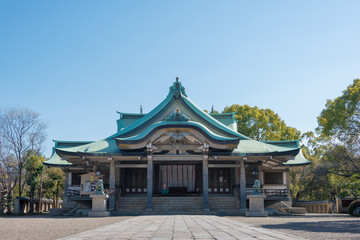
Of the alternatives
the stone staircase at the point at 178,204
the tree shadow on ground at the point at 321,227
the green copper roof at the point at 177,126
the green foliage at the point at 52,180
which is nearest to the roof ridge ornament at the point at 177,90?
the green copper roof at the point at 177,126

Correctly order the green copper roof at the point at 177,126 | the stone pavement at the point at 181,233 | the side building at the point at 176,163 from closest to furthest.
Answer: the stone pavement at the point at 181,233 < the green copper roof at the point at 177,126 < the side building at the point at 176,163

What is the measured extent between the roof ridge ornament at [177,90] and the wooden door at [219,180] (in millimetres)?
6343

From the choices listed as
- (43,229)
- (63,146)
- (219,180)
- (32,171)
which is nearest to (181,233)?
(43,229)

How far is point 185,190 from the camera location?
26172 mm

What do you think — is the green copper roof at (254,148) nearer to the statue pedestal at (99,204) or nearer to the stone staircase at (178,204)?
the stone staircase at (178,204)

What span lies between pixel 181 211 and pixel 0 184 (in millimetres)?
19898

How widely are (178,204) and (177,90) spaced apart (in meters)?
9.16

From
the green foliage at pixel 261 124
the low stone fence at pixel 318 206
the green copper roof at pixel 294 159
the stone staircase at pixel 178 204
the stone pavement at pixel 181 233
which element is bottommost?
the low stone fence at pixel 318 206

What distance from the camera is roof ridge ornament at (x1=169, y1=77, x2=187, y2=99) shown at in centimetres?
2653

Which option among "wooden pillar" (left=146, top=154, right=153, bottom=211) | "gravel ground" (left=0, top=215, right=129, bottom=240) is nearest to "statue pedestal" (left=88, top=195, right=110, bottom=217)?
"wooden pillar" (left=146, top=154, right=153, bottom=211)

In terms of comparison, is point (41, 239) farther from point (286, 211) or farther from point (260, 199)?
point (286, 211)

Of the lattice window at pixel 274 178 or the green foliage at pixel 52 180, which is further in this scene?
the green foliage at pixel 52 180

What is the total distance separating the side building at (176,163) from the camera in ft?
71.9

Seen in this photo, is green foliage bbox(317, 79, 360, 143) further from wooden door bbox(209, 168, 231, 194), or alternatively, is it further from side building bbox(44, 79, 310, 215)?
wooden door bbox(209, 168, 231, 194)
